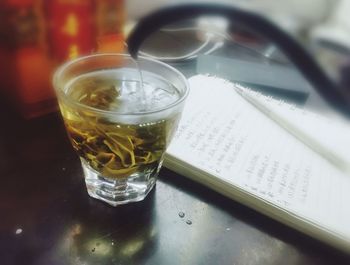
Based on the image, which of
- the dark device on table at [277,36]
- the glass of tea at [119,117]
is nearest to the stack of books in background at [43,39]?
the glass of tea at [119,117]

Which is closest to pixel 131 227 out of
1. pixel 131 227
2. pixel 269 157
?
pixel 131 227

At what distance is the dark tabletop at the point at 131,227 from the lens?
0.85 ft

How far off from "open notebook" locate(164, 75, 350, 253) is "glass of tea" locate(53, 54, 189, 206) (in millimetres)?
47

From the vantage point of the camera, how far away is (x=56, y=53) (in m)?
0.38

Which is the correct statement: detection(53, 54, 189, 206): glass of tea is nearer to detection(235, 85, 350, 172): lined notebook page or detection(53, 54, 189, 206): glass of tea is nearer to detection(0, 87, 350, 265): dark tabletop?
detection(0, 87, 350, 265): dark tabletop

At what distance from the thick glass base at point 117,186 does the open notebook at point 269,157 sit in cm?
4

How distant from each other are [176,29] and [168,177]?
1.38 feet

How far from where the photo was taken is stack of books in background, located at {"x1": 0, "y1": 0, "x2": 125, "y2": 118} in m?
0.35

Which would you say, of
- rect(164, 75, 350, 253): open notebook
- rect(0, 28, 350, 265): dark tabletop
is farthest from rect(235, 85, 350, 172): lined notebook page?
rect(0, 28, 350, 265): dark tabletop

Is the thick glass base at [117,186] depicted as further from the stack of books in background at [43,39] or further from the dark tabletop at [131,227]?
the stack of books in background at [43,39]

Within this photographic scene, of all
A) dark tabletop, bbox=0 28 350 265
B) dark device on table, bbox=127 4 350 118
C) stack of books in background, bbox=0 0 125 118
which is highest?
dark device on table, bbox=127 4 350 118

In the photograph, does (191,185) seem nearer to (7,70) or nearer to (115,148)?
(115,148)

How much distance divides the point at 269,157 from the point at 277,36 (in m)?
0.17

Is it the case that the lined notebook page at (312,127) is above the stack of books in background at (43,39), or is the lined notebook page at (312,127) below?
below
